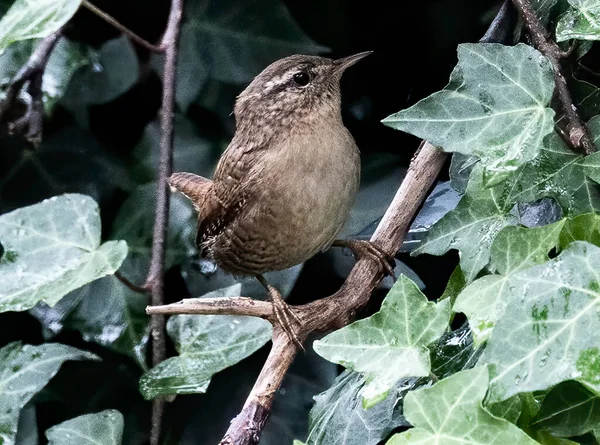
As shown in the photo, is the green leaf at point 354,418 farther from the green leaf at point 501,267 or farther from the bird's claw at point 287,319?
the green leaf at point 501,267

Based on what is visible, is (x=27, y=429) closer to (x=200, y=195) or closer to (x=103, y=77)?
(x=200, y=195)

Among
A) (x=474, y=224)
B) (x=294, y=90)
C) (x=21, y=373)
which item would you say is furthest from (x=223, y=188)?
(x=474, y=224)

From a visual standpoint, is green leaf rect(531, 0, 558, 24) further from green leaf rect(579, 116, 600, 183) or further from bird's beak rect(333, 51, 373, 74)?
bird's beak rect(333, 51, 373, 74)

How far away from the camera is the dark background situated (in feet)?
6.10

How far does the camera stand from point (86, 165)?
6.88 feet

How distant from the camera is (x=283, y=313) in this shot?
1626 millimetres

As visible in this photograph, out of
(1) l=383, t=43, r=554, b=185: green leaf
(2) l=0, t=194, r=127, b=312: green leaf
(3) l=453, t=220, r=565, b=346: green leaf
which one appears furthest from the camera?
(2) l=0, t=194, r=127, b=312: green leaf

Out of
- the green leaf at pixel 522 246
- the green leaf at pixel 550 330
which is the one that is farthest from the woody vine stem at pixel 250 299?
the green leaf at pixel 550 330

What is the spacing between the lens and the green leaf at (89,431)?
5.16 ft

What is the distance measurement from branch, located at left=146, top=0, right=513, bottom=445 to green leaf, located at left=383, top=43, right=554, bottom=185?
316 millimetres

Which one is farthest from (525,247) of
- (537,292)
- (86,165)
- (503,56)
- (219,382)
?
(86,165)

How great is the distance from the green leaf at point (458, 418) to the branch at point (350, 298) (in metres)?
0.48

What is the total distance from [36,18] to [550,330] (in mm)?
964

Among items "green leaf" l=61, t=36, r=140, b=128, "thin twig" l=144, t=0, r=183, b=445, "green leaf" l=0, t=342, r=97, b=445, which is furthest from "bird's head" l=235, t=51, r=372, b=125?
"green leaf" l=0, t=342, r=97, b=445
